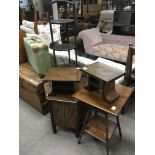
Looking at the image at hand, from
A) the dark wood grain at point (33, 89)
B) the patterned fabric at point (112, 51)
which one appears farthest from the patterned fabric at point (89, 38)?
the dark wood grain at point (33, 89)

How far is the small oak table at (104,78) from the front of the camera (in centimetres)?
121

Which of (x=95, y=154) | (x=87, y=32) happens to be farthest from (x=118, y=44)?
(x=95, y=154)

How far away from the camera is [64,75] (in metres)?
1.54

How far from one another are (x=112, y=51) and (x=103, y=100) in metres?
2.03

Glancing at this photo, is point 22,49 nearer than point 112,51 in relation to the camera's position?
Yes

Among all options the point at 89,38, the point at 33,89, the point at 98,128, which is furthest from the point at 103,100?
the point at 89,38

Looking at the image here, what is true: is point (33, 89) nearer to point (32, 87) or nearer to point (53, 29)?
point (32, 87)

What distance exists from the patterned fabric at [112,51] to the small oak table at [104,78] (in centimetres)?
176

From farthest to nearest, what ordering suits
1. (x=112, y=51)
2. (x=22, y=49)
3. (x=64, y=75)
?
(x=112, y=51)
(x=22, y=49)
(x=64, y=75)

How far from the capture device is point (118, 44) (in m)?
3.49

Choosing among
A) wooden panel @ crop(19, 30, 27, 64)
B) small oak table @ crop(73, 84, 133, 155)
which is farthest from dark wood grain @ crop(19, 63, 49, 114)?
small oak table @ crop(73, 84, 133, 155)

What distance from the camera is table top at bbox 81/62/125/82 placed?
1.20 meters

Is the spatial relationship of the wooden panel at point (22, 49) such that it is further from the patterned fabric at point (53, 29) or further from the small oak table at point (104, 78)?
the small oak table at point (104, 78)
